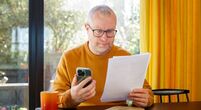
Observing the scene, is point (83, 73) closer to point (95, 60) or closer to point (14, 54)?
point (95, 60)

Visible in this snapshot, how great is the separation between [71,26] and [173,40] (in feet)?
3.24

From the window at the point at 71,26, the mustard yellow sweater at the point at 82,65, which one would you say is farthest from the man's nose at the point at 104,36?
→ the window at the point at 71,26

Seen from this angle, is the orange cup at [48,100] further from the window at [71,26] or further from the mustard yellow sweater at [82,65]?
the window at [71,26]

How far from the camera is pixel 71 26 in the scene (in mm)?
3070

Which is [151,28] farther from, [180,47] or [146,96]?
[146,96]

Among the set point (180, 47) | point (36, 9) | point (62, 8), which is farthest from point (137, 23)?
point (36, 9)

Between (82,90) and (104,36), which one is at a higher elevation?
(104,36)

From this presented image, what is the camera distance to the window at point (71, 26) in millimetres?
3057

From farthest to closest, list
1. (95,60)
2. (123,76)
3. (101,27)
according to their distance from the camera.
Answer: (95,60)
(101,27)
(123,76)

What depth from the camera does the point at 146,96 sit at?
1.57 meters

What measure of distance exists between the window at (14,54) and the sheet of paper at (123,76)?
1661mm

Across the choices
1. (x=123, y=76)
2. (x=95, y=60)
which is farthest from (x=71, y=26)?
(x=123, y=76)

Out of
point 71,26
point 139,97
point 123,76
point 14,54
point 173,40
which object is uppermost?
point 71,26

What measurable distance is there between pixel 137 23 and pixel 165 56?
1.60ft
